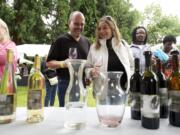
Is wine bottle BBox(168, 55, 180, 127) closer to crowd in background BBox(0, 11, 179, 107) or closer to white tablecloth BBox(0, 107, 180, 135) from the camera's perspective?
white tablecloth BBox(0, 107, 180, 135)

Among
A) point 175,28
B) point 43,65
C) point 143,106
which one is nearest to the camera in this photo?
point 143,106

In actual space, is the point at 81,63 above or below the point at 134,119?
above

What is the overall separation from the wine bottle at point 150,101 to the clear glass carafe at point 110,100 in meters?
0.07

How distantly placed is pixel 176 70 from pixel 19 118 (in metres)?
0.52

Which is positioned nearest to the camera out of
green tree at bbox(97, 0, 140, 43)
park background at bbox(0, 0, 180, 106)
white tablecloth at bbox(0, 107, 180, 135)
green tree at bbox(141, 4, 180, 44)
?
white tablecloth at bbox(0, 107, 180, 135)

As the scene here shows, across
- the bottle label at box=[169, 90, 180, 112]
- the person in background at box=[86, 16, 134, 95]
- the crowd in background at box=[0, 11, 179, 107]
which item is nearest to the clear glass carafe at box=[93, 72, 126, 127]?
the bottle label at box=[169, 90, 180, 112]

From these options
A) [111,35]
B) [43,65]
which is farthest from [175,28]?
[111,35]

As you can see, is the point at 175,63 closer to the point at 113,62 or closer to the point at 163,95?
the point at 163,95

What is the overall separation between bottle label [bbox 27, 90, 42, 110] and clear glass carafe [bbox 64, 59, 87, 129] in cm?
9

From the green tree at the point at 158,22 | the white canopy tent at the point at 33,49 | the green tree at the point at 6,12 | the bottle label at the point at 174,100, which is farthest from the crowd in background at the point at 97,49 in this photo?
the green tree at the point at 158,22

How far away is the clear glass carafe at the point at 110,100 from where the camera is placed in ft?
2.64

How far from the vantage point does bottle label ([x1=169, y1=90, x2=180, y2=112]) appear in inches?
30.7

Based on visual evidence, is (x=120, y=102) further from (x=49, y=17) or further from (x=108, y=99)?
(x=49, y=17)

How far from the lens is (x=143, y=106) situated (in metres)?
0.77
